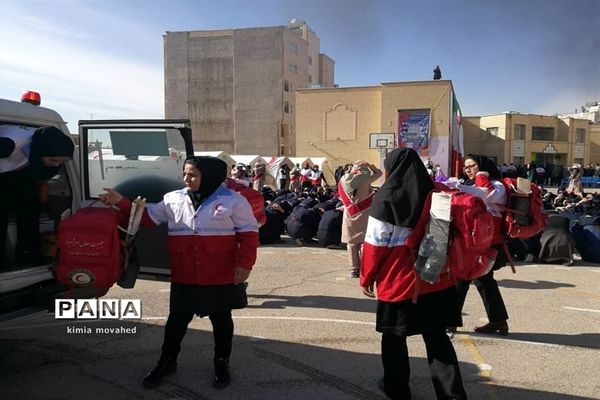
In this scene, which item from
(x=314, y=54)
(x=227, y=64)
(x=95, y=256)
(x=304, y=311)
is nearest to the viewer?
(x=95, y=256)

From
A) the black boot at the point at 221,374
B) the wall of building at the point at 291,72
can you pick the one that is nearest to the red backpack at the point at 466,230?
the black boot at the point at 221,374

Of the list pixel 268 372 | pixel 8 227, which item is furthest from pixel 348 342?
pixel 8 227

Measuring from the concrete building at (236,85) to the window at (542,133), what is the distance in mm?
29213

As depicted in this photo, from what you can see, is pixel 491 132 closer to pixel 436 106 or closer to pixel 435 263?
pixel 436 106

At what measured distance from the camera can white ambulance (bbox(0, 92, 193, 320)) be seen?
14.2 ft

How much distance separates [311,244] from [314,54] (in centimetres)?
7164

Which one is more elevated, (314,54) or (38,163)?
(314,54)

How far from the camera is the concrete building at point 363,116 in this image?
127 ft

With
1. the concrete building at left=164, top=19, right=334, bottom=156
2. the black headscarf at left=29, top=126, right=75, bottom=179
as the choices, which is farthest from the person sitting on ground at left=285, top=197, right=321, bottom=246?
the concrete building at left=164, top=19, right=334, bottom=156

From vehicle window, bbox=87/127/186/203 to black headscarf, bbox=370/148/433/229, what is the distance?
2.13m

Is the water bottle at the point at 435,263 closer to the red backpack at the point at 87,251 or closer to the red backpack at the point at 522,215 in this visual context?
the red backpack at the point at 522,215

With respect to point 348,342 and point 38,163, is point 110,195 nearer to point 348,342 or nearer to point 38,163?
point 38,163

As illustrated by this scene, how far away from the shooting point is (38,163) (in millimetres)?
4164

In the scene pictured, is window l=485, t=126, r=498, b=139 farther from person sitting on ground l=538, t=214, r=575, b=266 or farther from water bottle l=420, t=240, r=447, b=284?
water bottle l=420, t=240, r=447, b=284
